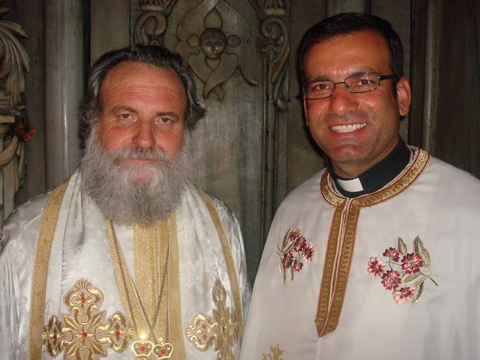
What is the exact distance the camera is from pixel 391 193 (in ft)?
5.24

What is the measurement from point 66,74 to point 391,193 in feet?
5.58

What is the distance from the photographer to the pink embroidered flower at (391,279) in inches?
57.7

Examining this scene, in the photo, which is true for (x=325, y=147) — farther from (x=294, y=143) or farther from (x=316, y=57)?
(x=294, y=143)

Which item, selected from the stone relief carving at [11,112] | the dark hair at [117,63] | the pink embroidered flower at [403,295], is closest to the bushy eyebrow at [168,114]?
the dark hair at [117,63]

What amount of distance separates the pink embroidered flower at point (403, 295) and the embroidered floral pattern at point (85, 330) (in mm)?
996

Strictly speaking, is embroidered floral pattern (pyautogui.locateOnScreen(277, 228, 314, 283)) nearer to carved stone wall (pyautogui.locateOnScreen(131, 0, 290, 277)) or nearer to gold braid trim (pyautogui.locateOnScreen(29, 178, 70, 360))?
carved stone wall (pyautogui.locateOnScreen(131, 0, 290, 277))

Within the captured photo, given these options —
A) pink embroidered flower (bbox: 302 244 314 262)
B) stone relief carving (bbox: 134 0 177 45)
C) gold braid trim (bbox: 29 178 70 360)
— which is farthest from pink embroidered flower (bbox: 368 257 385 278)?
stone relief carving (bbox: 134 0 177 45)

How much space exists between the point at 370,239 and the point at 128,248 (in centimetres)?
99

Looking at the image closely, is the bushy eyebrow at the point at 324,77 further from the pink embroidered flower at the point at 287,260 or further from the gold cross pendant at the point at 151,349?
the gold cross pendant at the point at 151,349

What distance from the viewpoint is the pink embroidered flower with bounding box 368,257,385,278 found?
4.94ft

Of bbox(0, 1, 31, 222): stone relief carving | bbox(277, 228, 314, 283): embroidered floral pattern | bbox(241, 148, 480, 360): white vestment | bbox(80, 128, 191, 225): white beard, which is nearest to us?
bbox(241, 148, 480, 360): white vestment

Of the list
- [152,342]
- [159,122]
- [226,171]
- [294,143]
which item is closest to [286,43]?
[294,143]

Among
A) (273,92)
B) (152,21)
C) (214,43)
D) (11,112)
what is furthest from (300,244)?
(11,112)

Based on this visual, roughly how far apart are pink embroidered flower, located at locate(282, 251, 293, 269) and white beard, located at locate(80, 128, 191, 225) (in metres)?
0.54
